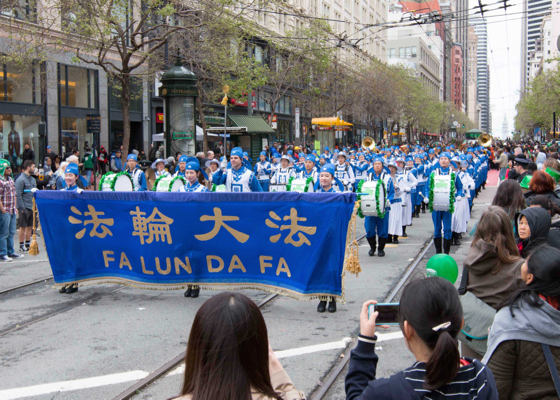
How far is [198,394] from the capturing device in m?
1.91

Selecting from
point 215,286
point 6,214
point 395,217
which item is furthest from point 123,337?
point 395,217

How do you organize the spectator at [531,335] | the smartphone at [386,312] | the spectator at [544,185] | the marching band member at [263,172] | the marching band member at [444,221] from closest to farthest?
the smartphone at [386,312] < the spectator at [531,335] < the spectator at [544,185] < the marching band member at [444,221] < the marching band member at [263,172]

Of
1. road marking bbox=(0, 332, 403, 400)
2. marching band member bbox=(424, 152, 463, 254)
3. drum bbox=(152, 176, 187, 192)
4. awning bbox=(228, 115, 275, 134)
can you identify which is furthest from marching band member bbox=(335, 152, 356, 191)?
awning bbox=(228, 115, 275, 134)

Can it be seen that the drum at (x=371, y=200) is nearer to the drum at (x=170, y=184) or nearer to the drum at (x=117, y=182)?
the drum at (x=170, y=184)

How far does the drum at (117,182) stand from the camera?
1078 cm

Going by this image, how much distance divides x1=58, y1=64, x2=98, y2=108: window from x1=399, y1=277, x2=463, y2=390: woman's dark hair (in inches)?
1101

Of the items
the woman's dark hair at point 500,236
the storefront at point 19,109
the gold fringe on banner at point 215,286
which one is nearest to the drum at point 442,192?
the gold fringe on banner at point 215,286

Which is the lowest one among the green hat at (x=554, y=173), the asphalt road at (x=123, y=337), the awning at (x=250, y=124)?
the asphalt road at (x=123, y=337)

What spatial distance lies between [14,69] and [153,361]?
74.9 ft

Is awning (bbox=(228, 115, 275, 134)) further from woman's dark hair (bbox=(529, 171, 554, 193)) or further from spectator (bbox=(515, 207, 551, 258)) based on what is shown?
spectator (bbox=(515, 207, 551, 258))

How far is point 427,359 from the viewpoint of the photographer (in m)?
2.15

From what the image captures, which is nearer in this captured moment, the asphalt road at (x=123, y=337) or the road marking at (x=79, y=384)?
the road marking at (x=79, y=384)

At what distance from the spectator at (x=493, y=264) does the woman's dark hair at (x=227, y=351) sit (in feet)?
6.79

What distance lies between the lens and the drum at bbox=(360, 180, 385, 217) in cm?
1074
